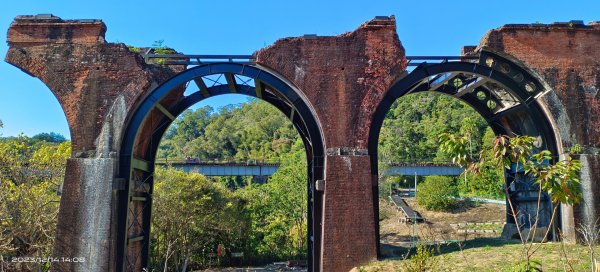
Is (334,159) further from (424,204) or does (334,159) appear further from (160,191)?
(424,204)

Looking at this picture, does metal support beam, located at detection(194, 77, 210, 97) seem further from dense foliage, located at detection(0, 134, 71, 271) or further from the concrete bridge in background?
the concrete bridge in background

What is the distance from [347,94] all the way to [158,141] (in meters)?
6.79

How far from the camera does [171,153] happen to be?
96.0 meters

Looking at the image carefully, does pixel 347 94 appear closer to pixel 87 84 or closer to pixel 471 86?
pixel 471 86

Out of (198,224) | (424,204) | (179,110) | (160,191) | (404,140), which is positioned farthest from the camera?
(404,140)

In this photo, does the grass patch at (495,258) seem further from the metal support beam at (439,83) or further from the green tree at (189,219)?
the green tree at (189,219)

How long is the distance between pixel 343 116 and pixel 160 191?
962 cm

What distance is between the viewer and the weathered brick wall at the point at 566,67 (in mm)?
13898

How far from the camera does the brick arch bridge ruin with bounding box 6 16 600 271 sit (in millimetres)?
12344

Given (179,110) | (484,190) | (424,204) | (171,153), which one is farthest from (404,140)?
(171,153)

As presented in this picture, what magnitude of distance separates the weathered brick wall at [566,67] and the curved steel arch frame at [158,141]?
6358 mm

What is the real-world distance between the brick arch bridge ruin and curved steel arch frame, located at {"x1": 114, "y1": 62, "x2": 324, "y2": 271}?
0.14ft

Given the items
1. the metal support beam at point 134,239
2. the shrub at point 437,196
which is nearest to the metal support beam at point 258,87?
the metal support beam at point 134,239

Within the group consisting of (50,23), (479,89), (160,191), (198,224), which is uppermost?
(50,23)
